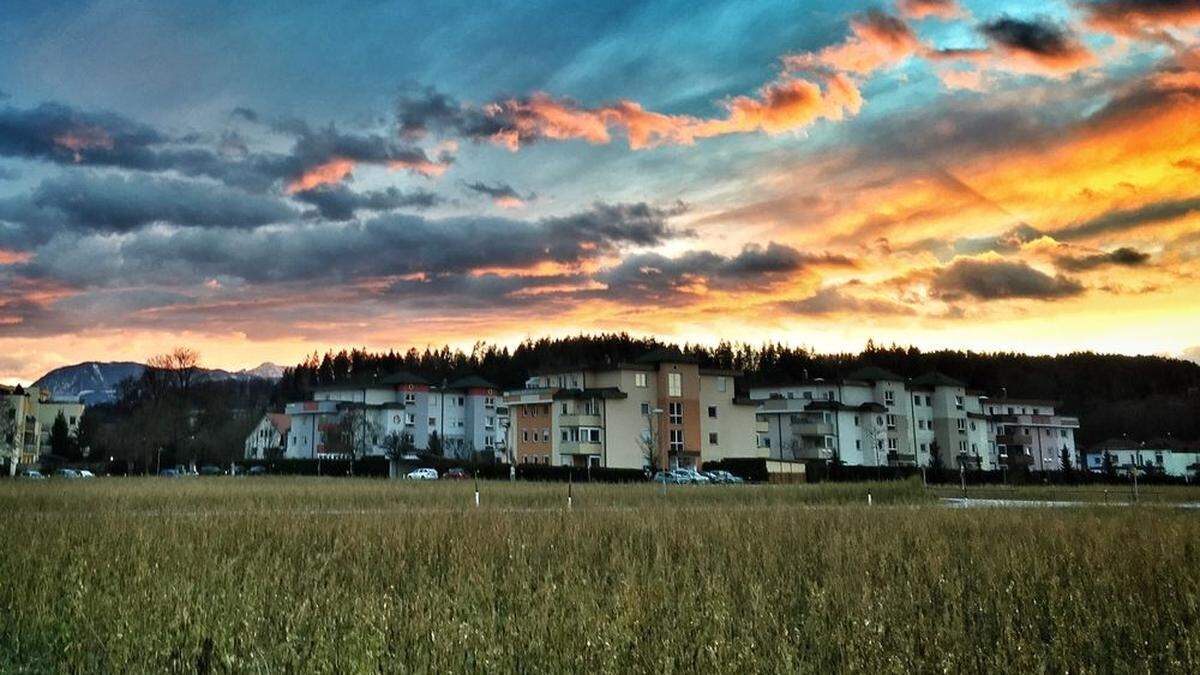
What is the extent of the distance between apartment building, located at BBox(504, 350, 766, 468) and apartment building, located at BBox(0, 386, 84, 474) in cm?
4566

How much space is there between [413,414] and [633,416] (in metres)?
45.9

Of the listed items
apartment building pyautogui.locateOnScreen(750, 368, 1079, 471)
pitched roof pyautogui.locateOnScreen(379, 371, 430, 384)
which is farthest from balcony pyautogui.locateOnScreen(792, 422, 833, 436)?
pitched roof pyautogui.locateOnScreen(379, 371, 430, 384)

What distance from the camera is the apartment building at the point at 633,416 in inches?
3420

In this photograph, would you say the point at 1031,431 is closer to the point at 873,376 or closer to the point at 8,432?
the point at 873,376

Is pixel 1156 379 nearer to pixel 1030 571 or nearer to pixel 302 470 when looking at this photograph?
pixel 302 470

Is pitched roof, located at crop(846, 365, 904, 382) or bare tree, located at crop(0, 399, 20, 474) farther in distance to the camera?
pitched roof, located at crop(846, 365, 904, 382)

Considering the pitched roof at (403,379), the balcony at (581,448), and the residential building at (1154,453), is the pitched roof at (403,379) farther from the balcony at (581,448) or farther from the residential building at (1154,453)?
the residential building at (1154,453)

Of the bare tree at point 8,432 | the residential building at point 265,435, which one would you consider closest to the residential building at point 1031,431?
the residential building at point 265,435

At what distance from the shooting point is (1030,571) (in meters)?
12.1

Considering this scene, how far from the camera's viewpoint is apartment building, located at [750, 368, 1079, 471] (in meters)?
104

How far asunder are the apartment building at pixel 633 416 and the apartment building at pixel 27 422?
45.7 metres

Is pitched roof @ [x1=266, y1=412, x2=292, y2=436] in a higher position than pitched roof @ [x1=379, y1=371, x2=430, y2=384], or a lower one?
lower

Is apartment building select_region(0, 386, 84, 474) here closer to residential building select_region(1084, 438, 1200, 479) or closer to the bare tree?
the bare tree

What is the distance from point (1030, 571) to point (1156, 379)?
190 metres
